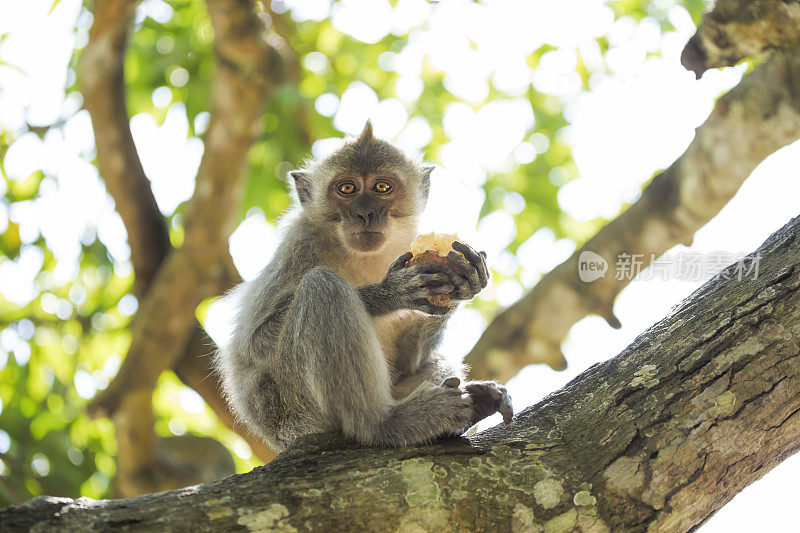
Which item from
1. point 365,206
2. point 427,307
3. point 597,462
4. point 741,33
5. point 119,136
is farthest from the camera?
point 119,136

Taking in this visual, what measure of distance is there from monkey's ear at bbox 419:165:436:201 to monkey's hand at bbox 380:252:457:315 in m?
2.22

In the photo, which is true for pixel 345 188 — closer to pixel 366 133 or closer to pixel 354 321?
pixel 366 133

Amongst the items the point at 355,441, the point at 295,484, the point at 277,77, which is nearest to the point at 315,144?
the point at 277,77

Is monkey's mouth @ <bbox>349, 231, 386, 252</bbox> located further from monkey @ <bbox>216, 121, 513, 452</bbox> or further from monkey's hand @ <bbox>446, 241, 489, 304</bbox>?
monkey's hand @ <bbox>446, 241, 489, 304</bbox>

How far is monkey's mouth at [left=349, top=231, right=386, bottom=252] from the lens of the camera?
21.6 ft

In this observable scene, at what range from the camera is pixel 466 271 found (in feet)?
17.4

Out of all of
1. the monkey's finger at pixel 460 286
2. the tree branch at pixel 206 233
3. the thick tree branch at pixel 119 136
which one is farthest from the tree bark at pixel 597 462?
the thick tree branch at pixel 119 136

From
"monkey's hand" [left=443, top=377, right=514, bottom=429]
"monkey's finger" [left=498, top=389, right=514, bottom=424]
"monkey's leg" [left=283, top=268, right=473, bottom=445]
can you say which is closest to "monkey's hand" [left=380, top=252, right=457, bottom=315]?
"monkey's leg" [left=283, top=268, right=473, bottom=445]

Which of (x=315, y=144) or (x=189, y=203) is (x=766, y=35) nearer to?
(x=315, y=144)

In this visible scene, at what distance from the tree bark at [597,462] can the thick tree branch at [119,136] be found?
6322 mm

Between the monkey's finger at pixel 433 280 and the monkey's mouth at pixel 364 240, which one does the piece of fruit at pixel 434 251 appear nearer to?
the monkey's finger at pixel 433 280

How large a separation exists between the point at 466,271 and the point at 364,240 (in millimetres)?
1523

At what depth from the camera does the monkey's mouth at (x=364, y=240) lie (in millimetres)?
6586

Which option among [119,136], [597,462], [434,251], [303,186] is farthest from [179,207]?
[597,462]
